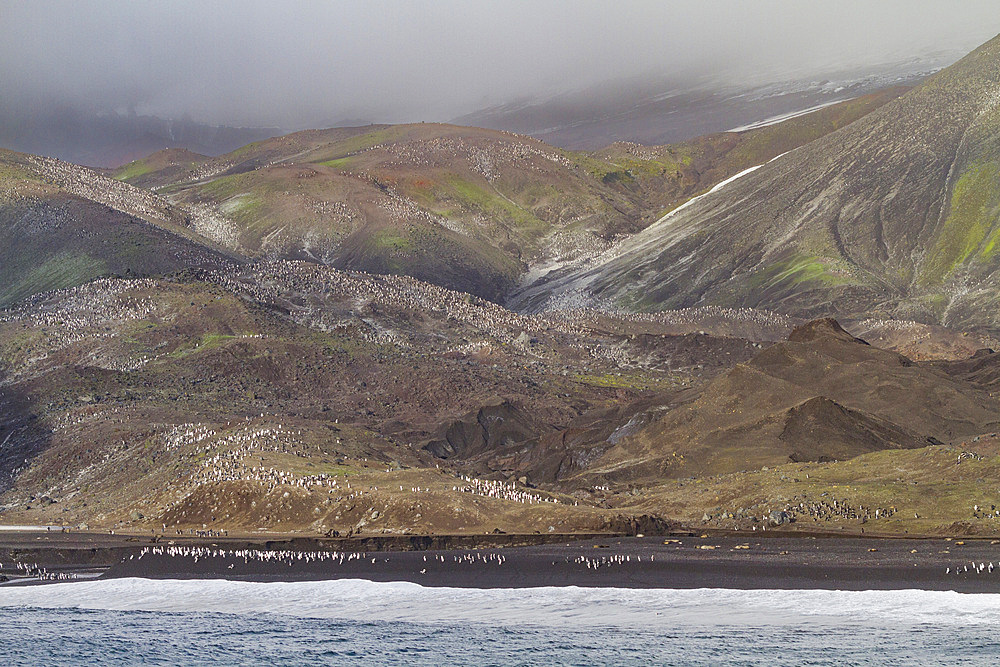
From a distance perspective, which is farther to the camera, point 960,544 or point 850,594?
point 960,544

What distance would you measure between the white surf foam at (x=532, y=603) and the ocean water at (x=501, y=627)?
0.08 meters

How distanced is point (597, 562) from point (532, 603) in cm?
871

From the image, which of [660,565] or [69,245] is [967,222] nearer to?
[69,245]

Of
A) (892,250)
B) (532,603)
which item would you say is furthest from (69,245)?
(532,603)

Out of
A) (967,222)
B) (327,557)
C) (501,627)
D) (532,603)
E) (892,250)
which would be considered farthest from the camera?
(892,250)

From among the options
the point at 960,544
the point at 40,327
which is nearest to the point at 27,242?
the point at 40,327

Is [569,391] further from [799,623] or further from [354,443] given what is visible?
[799,623]

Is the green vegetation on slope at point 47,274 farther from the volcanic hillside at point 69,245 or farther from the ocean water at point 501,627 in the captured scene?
the ocean water at point 501,627

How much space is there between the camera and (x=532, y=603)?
1612 inches

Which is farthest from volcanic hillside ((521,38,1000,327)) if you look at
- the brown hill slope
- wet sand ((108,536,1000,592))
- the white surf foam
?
the white surf foam

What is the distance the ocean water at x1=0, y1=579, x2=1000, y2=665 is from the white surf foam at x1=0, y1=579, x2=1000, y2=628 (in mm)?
80

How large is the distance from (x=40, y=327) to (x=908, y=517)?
102 m

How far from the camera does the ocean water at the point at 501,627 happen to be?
3278 cm

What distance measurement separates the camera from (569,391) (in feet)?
415
